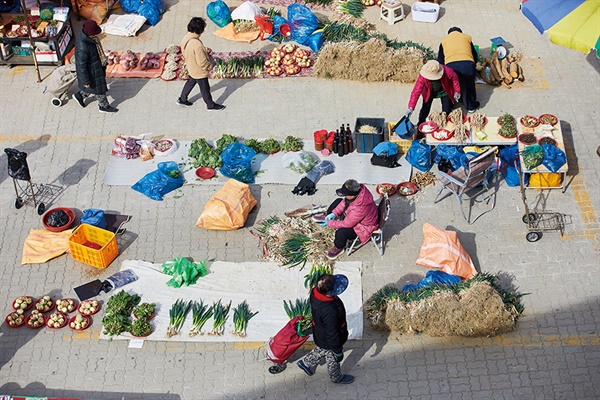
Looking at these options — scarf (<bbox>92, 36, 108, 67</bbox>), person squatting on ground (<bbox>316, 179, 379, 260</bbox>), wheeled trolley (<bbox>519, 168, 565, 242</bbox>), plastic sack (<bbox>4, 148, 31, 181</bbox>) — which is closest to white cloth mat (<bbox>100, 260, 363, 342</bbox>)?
person squatting on ground (<bbox>316, 179, 379, 260</bbox>)

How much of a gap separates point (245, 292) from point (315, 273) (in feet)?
3.74

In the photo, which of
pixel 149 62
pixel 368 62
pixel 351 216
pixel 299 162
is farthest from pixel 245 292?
pixel 149 62

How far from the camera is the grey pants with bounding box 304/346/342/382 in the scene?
11273mm

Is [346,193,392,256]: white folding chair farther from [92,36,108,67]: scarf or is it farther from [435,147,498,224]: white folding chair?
[92,36,108,67]: scarf

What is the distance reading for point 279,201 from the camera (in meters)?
14.6

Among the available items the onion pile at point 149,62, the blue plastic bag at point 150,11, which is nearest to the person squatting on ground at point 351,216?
the onion pile at point 149,62

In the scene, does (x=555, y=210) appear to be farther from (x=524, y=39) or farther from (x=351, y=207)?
(x=524, y=39)

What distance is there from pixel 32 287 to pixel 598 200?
9674 millimetres

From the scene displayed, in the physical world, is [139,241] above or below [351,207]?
below

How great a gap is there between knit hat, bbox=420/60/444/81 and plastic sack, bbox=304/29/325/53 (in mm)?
3513

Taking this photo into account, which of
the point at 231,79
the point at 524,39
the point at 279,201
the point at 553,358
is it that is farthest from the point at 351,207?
the point at 524,39

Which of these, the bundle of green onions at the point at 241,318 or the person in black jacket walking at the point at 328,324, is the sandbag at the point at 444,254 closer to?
the person in black jacket walking at the point at 328,324

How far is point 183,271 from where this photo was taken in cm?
1305

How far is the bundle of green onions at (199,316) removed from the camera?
12.4 meters
